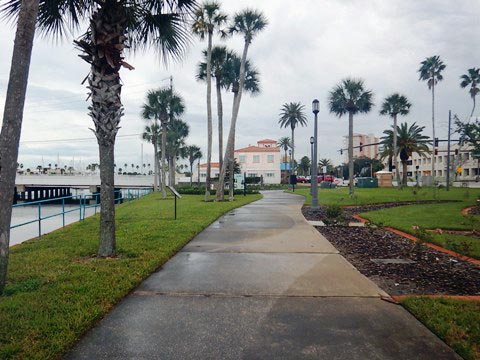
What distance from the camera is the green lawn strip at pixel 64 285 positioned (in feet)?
10.3

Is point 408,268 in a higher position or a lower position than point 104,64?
lower

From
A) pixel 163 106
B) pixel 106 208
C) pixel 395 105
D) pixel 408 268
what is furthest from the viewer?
pixel 395 105

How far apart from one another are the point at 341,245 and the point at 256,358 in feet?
17.6

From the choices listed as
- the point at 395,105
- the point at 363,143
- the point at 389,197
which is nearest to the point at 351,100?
the point at 389,197

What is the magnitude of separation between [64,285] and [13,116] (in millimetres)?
2311

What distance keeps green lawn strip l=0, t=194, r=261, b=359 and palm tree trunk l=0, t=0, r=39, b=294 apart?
0.66 m

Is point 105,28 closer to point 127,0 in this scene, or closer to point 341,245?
point 127,0

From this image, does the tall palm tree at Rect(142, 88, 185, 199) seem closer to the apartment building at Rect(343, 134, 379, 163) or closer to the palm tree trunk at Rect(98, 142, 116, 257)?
the palm tree trunk at Rect(98, 142, 116, 257)

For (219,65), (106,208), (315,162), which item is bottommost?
(106,208)

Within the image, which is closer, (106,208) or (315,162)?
(106,208)

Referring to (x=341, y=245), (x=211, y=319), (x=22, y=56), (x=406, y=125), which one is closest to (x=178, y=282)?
(x=211, y=319)

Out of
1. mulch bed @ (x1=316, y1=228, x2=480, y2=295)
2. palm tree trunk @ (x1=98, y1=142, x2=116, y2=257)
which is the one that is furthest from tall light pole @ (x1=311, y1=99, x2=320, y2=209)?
palm tree trunk @ (x1=98, y1=142, x2=116, y2=257)

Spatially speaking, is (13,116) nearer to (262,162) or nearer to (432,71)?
(432,71)

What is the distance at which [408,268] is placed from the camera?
5.63 meters
